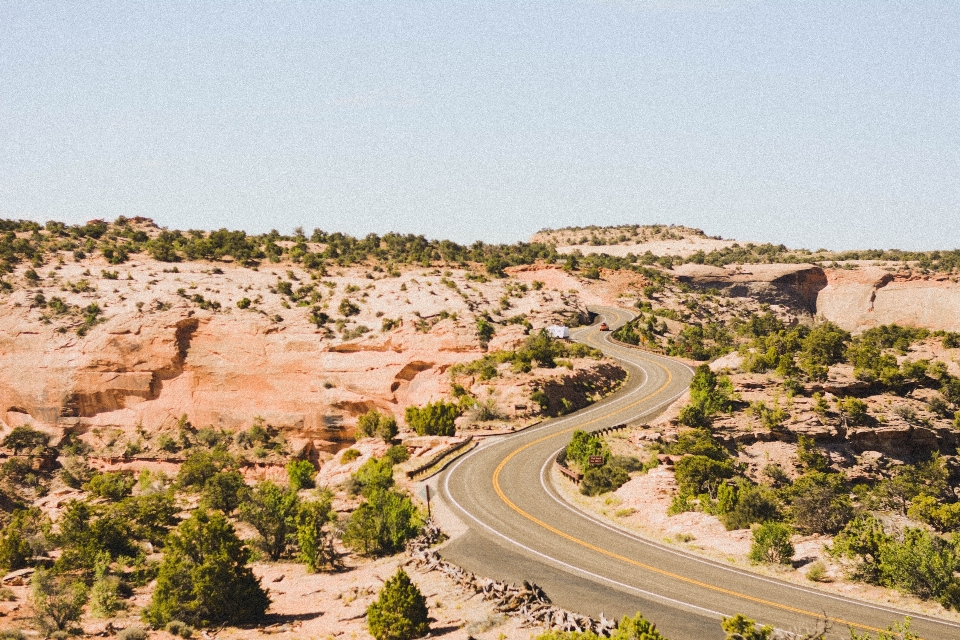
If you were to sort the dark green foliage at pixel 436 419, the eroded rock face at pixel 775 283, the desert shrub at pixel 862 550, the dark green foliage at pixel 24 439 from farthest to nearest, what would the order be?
the eroded rock face at pixel 775 283 → the dark green foliage at pixel 24 439 → the dark green foliage at pixel 436 419 → the desert shrub at pixel 862 550

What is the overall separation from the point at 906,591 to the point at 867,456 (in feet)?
69.6

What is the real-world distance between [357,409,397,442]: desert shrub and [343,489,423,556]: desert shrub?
18.4m

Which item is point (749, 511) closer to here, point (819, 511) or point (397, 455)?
point (819, 511)

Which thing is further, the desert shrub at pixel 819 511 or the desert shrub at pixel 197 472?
the desert shrub at pixel 197 472

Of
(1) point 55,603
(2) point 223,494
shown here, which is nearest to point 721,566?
(1) point 55,603

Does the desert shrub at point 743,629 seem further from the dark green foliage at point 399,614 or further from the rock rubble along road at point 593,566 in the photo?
the dark green foliage at point 399,614

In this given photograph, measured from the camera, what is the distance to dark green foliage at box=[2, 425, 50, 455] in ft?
178

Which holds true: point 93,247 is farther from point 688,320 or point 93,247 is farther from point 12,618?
point 688,320

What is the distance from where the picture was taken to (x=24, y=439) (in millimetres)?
54844

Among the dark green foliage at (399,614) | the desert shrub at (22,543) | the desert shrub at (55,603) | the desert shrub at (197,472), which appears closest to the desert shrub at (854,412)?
the dark green foliage at (399,614)

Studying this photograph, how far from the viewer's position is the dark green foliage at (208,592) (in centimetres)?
2045

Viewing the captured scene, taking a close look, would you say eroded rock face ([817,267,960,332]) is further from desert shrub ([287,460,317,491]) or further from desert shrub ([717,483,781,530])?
desert shrub ([287,460,317,491])

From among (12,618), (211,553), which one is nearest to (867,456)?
(211,553)

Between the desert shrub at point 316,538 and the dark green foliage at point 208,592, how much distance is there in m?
4.22
